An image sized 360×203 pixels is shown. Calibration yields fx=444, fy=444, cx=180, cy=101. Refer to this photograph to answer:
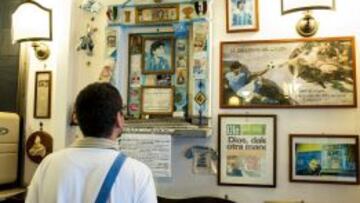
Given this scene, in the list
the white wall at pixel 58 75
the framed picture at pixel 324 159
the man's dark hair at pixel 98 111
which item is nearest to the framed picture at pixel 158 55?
the white wall at pixel 58 75

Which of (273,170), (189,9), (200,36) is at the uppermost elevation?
(189,9)

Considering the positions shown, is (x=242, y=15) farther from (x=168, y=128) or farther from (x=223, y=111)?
(x=168, y=128)

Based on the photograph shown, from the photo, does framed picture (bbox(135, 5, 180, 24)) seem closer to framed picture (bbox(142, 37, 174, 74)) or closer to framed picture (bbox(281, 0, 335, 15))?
Result: framed picture (bbox(142, 37, 174, 74))

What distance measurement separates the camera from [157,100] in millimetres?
2602

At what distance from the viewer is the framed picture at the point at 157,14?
2562 millimetres

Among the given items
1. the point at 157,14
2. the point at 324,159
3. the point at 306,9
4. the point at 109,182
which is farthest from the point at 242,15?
the point at 109,182

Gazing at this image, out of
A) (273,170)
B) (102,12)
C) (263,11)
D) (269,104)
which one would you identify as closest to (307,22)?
(263,11)

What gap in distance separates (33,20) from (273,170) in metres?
1.63

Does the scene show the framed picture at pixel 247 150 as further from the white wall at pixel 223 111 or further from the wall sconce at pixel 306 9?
the wall sconce at pixel 306 9

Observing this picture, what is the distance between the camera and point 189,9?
2.53 metres

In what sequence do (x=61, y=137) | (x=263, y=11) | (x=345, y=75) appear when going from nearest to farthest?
(x=345, y=75) < (x=263, y=11) < (x=61, y=137)

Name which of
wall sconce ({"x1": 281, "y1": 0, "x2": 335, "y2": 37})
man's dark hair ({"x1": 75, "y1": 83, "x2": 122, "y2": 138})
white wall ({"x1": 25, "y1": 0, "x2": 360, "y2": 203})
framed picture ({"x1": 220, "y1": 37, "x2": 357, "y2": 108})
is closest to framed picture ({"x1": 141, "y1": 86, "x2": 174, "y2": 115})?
white wall ({"x1": 25, "y1": 0, "x2": 360, "y2": 203})

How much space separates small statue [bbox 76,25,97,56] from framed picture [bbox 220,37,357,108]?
2.65ft

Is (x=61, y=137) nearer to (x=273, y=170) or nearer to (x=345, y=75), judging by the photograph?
(x=273, y=170)
